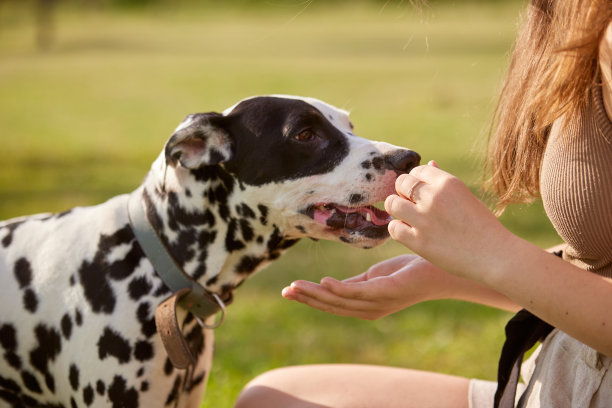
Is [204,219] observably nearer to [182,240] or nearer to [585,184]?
[182,240]

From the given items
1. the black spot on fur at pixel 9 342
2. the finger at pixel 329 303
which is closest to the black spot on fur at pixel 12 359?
the black spot on fur at pixel 9 342

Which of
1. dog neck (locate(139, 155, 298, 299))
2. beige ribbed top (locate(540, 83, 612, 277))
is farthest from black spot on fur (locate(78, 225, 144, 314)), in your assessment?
beige ribbed top (locate(540, 83, 612, 277))

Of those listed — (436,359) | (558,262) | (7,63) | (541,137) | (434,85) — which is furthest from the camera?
(7,63)

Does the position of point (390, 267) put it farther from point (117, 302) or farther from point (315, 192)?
point (117, 302)

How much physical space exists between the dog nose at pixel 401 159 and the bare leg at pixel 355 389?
76 centimetres

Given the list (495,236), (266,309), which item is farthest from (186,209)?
(266,309)

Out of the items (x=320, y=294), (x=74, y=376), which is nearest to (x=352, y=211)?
(x=320, y=294)

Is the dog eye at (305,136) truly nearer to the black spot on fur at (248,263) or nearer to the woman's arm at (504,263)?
the black spot on fur at (248,263)

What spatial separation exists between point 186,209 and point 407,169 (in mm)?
796

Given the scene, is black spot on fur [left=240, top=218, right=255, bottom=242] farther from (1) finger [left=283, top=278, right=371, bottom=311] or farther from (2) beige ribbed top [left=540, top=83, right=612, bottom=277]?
(2) beige ribbed top [left=540, top=83, right=612, bottom=277]

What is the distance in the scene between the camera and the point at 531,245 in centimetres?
187

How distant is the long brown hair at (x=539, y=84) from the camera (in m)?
2.06

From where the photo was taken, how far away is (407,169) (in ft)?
8.54

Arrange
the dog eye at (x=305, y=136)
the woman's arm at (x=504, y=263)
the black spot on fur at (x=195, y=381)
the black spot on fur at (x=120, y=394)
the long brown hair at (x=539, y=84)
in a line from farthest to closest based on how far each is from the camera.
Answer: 1. the black spot on fur at (x=195, y=381)
2. the dog eye at (x=305, y=136)
3. the black spot on fur at (x=120, y=394)
4. the long brown hair at (x=539, y=84)
5. the woman's arm at (x=504, y=263)
